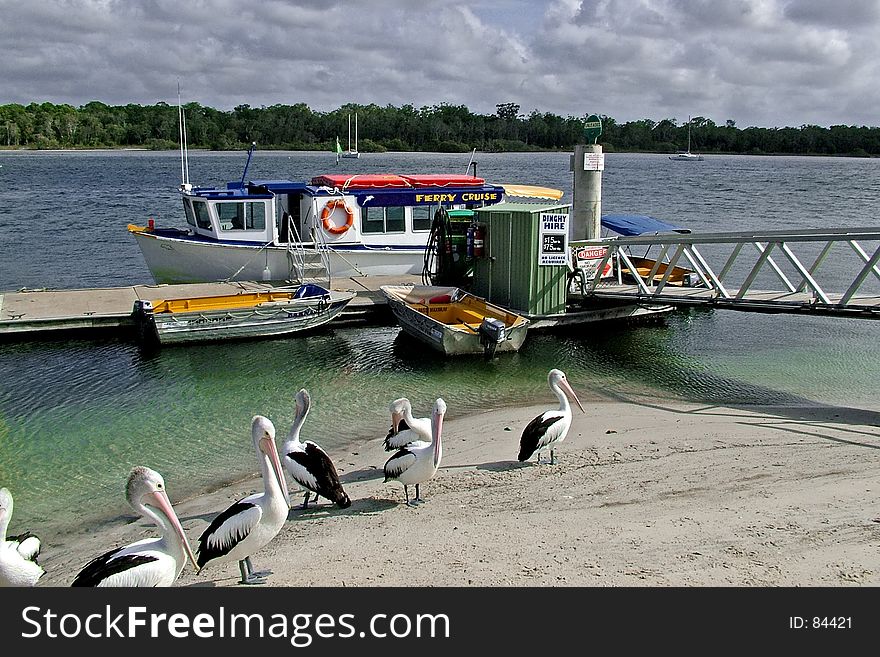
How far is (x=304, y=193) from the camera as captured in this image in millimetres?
21469

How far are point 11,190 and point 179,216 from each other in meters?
29.0

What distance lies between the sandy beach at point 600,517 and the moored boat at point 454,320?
4372 millimetres

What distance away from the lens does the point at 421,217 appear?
22.0m

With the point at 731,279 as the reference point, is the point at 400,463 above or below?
above

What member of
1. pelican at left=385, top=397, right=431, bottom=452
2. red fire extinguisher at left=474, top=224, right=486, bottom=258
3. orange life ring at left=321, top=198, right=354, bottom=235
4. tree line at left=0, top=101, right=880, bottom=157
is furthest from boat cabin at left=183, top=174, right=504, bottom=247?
tree line at left=0, top=101, right=880, bottom=157

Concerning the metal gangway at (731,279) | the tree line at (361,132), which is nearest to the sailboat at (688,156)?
the tree line at (361,132)

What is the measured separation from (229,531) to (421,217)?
16.2 meters

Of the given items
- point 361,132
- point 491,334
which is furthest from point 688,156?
point 491,334

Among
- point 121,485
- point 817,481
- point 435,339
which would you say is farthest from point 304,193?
point 817,481

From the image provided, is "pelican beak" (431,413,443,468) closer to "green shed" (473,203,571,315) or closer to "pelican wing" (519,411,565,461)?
"pelican wing" (519,411,565,461)

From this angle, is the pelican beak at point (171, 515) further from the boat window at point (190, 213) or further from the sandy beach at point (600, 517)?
the boat window at point (190, 213)

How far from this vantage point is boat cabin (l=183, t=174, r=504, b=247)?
68.7 ft

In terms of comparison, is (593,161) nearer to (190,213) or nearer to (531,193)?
(531,193)
